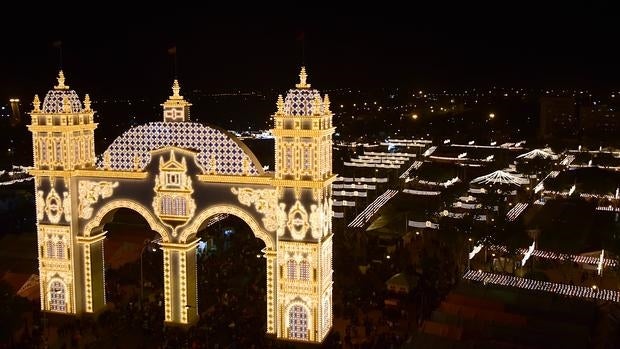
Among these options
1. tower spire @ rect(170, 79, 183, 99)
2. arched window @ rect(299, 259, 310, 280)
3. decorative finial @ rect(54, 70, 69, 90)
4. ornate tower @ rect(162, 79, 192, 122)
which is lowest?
arched window @ rect(299, 259, 310, 280)

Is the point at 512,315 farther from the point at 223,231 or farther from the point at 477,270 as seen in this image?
the point at 223,231

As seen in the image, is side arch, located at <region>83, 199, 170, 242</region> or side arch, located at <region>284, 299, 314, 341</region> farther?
side arch, located at <region>83, 199, 170, 242</region>

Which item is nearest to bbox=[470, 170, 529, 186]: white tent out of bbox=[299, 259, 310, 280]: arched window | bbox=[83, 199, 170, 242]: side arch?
bbox=[299, 259, 310, 280]: arched window

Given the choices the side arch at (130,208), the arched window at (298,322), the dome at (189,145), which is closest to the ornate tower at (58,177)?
the side arch at (130,208)

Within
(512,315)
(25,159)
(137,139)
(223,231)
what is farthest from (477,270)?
(25,159)

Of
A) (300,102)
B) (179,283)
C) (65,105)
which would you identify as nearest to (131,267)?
(179,283)

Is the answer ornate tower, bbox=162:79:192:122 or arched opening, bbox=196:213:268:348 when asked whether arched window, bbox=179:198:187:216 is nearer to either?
arched opening, bbox=196:213:268:348
